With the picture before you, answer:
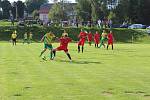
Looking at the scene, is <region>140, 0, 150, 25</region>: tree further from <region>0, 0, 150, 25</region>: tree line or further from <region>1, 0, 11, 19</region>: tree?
<region>1, 0, 11, 19</region>: tree

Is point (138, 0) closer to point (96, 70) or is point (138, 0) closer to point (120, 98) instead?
point (96, 70)

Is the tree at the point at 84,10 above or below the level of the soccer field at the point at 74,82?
above

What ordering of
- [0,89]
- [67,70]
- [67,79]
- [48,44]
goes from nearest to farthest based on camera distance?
[0,89], [67,79], [67,70], [48,44]

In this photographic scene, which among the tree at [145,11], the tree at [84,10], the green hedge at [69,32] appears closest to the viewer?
the green hedge at [69,32]

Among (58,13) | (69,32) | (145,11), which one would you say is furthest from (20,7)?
(69,32)

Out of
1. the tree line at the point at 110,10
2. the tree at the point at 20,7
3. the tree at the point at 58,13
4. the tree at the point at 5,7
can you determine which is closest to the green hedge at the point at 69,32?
the tree line at the point at 110,10

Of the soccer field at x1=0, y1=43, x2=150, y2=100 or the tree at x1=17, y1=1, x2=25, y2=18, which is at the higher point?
the tree at x1=17, y1=1, x2=25, y2=18

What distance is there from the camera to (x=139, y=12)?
358 feet

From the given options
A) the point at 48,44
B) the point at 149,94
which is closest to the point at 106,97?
the point at 149,94

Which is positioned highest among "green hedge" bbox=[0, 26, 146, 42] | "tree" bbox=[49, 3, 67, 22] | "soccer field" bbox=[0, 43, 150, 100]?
"tree" bbox=[49, 3, 67, 22]

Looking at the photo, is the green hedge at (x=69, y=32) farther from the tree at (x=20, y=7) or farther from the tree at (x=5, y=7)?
the tree at (x=20, y=7)

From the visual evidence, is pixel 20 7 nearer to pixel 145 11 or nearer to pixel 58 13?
pixel 58 13

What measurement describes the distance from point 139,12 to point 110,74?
88621mm

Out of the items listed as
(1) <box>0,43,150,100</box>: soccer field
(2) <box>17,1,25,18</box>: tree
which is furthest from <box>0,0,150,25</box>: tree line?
(1) <box>0,43,150,100</box>: soccer field
